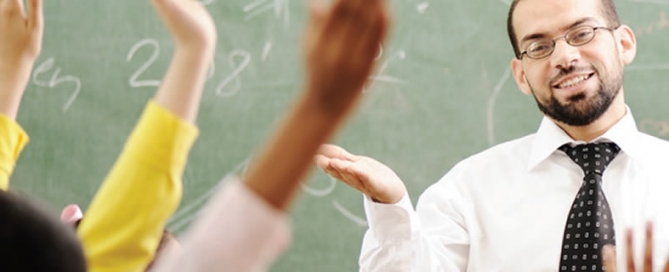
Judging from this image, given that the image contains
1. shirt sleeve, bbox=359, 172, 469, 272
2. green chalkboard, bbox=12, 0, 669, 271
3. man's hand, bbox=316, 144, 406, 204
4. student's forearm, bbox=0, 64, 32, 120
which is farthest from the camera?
green chalkboard, bbox=12, 0, 669, 271

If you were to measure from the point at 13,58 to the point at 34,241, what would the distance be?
433 millimetres

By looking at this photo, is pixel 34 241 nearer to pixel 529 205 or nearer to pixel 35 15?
pixel 35 15

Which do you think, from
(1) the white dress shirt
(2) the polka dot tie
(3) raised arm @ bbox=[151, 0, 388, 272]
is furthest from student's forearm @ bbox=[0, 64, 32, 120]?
(2) the polka dot tie

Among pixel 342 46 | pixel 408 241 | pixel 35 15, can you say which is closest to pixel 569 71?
pixel 408 241

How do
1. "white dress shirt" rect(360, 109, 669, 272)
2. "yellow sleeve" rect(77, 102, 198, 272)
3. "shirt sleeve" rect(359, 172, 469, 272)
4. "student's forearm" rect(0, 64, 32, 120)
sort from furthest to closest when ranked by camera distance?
"white dress shirt" rect(360, 109, 669, 272)
"shirt sleeve" rect(359, 172, 469, 272)
"student's forearm" rect(0, 64, 32, 120)
"yellow sleeve" rect(77, 102, 198, 272)

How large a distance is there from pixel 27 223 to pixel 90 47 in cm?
223

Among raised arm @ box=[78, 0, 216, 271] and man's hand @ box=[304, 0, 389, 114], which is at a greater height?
man's hand @ box=[304, 0, 389, 114]

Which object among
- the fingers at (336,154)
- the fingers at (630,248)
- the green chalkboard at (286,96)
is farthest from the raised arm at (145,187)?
the green chalkboard at (286,96)

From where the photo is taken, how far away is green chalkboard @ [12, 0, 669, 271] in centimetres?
270

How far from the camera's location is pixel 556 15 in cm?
219

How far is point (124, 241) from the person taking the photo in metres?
0.78

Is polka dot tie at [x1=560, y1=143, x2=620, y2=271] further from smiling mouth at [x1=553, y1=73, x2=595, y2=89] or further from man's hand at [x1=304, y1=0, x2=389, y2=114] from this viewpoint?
man's hand at [x1=304, y1=0, x2=389, y2=114]

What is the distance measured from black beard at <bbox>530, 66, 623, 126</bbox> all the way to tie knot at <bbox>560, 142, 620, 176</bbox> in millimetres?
71

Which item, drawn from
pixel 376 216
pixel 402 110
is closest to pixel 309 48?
→ pixel 376 216
